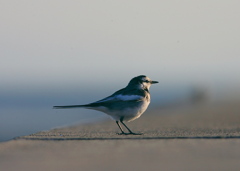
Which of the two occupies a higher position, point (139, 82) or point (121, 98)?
point (139, 82)

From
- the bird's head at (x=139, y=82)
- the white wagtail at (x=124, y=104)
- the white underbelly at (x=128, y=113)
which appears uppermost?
the bird's head at (x=139, y=82)

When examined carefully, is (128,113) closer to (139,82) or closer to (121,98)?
(121,98)

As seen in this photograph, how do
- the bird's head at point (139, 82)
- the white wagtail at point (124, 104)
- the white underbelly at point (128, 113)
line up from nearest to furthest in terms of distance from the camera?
the white wagtail at point (124, 104)
the white underbelly at point (128, 113)
the bird's head at point (139, 82)

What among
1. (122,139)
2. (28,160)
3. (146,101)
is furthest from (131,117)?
(28,160)

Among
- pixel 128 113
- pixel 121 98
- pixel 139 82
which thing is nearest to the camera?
pixel 121 98

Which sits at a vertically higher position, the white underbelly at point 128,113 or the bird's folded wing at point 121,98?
the bird's folded wing at point 121,98

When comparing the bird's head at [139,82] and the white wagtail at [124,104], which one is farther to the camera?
the bird's head at [139,82]

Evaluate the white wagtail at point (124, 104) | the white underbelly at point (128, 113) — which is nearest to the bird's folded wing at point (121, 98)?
the white wagtail at point (124, 104)

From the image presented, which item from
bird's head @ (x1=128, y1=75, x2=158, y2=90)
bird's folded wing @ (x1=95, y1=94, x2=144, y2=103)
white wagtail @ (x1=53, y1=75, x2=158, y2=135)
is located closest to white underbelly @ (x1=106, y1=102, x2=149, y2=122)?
white wagtail @ (x1=53, y1=75, x2=158, y2=135)

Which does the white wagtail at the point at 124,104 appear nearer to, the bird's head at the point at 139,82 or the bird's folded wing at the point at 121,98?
the bird's folded wing at the point at 121,98

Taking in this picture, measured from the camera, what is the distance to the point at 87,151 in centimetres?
1039

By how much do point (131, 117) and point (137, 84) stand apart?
0.95m

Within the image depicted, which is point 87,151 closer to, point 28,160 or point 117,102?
point 28,160

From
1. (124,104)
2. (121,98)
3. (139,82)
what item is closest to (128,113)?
(124,104)
